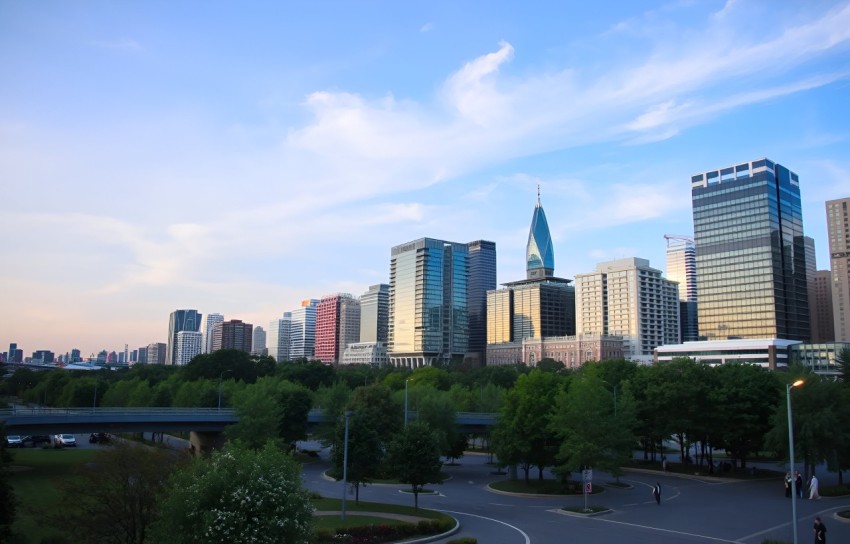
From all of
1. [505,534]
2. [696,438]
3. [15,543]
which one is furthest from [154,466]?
[696,438]

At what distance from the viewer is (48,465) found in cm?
5841

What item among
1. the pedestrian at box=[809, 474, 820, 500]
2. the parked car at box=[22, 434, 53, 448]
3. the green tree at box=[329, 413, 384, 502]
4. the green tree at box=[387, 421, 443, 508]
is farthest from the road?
the parked car at box=[22, 434, 53, 448]

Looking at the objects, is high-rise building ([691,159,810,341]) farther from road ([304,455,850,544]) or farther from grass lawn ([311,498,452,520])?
grass lawn ([311,498,452,520])

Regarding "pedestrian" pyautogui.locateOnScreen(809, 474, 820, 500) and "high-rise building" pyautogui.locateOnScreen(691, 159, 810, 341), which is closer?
"pedestrian" pyautogui.locateOnScreen(809, 474, 820, 500)

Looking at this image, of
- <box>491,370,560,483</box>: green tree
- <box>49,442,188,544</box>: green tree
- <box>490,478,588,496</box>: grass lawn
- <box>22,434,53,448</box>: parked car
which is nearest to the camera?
<box>49,442,188,544</box>: green tree

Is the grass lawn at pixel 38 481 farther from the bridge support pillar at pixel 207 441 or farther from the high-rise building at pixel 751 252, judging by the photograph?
the high-rise building at pixel 751 252

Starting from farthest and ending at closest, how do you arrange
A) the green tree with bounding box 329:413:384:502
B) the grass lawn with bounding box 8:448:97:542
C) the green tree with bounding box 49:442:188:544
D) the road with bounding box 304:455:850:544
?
the green tree with bounding box 329:413:384:502
the road with bounding box 304:455:850:544
the grass lawn with bounding box 8:448:97:542
the green tree with bounding box 49:442:188:544

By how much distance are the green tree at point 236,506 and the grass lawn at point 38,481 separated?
9854 millimetres

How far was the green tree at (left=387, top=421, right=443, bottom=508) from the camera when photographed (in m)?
41.0

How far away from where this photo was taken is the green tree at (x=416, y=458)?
4100cm

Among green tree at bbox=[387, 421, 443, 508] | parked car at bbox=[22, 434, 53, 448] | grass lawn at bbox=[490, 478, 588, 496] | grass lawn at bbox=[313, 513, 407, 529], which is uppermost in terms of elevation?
green tree at bbox=[387, 421, 443, 508]

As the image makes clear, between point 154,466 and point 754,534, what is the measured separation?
3036cm

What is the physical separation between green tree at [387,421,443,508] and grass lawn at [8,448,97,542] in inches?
719

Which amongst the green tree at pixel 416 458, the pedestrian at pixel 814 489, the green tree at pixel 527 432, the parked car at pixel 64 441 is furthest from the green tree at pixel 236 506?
the parked car at pixel 64 441
